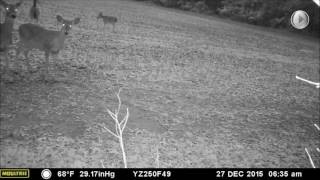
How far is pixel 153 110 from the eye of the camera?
23.6ft

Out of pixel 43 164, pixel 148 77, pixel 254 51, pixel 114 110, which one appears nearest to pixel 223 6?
pixel 254 51

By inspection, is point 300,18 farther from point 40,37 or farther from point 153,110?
point 40,37

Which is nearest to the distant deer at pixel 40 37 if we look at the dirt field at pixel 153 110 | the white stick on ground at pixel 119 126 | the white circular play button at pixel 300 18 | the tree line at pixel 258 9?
the dirt field at pixel 153 110

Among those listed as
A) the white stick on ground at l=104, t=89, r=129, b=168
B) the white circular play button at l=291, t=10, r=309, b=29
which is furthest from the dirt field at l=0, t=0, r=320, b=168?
the white circular play button at l=291, t=10, r=309, b=29

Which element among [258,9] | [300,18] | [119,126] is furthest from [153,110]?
[258,9]

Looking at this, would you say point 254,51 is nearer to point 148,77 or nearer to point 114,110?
point 148,77

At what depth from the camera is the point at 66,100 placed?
6852 mm

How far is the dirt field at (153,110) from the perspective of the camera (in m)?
5.39

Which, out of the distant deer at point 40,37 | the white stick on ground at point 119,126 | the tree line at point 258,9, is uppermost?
the tree line at point 258,9

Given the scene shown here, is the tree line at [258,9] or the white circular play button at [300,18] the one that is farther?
the tree line at [258,9]

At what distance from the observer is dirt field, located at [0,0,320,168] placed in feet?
17.7

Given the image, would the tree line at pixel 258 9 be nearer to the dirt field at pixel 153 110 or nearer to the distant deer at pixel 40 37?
the dirt field at pixel 153 110

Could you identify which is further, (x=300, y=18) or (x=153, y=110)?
(x=153, y=110)

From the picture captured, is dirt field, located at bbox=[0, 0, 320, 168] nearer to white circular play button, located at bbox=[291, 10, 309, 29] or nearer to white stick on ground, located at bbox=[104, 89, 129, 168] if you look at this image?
white stick on ground, located at bbox=[104, 89, 129, 168]
